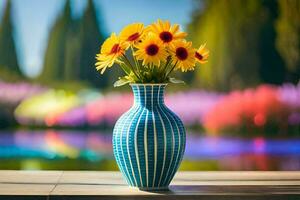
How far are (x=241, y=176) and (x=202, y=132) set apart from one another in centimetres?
66

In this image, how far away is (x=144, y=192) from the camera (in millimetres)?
1831

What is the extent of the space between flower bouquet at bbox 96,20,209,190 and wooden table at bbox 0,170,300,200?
7cm

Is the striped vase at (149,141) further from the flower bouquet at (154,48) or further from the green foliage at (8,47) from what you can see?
the green foliage at (8,47)

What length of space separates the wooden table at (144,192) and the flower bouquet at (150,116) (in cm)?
7

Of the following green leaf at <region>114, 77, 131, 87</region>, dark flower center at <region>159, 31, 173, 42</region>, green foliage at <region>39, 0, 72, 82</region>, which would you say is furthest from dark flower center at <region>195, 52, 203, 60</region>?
green foliage at <region>39, 0, 72, 82</region>

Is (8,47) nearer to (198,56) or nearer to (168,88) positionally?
(168,88)

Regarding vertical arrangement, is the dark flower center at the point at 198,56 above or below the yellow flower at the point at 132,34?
below

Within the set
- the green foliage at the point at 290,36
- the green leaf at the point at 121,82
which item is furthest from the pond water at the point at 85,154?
the green leaf at the point at 121,82

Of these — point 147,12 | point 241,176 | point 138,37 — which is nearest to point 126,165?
point 138,37

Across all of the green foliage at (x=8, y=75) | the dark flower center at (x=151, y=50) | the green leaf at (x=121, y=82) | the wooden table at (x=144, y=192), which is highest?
the dark flower center at (x=151, y=50)

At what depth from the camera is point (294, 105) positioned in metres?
3.00

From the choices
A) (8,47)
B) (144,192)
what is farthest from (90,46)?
(144,192)

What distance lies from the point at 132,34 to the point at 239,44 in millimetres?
1200

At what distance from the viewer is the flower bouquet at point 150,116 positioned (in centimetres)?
185
